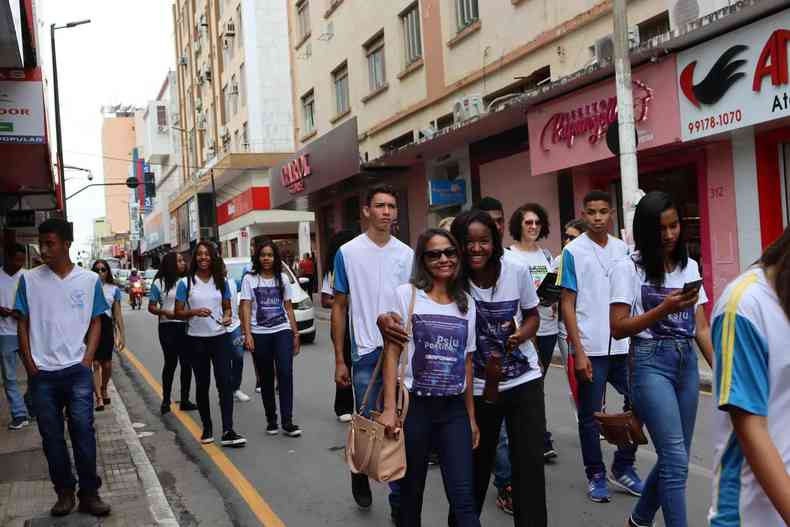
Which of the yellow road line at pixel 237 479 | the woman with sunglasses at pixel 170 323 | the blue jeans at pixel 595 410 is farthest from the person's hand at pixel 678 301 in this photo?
the woman with sunglasses at pixel 170 323

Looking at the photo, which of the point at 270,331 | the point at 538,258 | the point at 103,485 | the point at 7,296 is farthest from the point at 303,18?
the point at 103,485

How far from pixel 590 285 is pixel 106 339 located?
5.81 m

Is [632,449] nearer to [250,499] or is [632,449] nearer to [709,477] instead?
[709,477]

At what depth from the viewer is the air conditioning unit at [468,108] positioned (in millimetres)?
16797

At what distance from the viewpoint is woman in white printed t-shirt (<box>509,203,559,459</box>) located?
5.84 meters

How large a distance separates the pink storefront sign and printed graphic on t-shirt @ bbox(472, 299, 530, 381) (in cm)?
853

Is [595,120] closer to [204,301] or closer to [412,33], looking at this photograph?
[204,301]

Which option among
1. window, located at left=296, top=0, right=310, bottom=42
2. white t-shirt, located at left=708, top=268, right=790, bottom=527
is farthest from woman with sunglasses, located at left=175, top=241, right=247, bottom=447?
window, located at left=296, top=0, right=310, bottom=42

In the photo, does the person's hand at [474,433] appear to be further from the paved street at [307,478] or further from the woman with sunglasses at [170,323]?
the woman with sunglasses at [170,323]

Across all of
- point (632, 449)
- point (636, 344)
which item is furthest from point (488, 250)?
point (632, 449)

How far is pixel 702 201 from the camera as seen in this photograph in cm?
1208

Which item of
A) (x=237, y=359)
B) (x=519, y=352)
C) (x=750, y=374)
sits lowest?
(x=237, y=359)

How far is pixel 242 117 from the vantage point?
134 ft

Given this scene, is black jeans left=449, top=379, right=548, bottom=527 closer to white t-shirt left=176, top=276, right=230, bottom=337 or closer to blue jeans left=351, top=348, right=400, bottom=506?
blue jeans left=351, top=348, right=400, bottom=506
